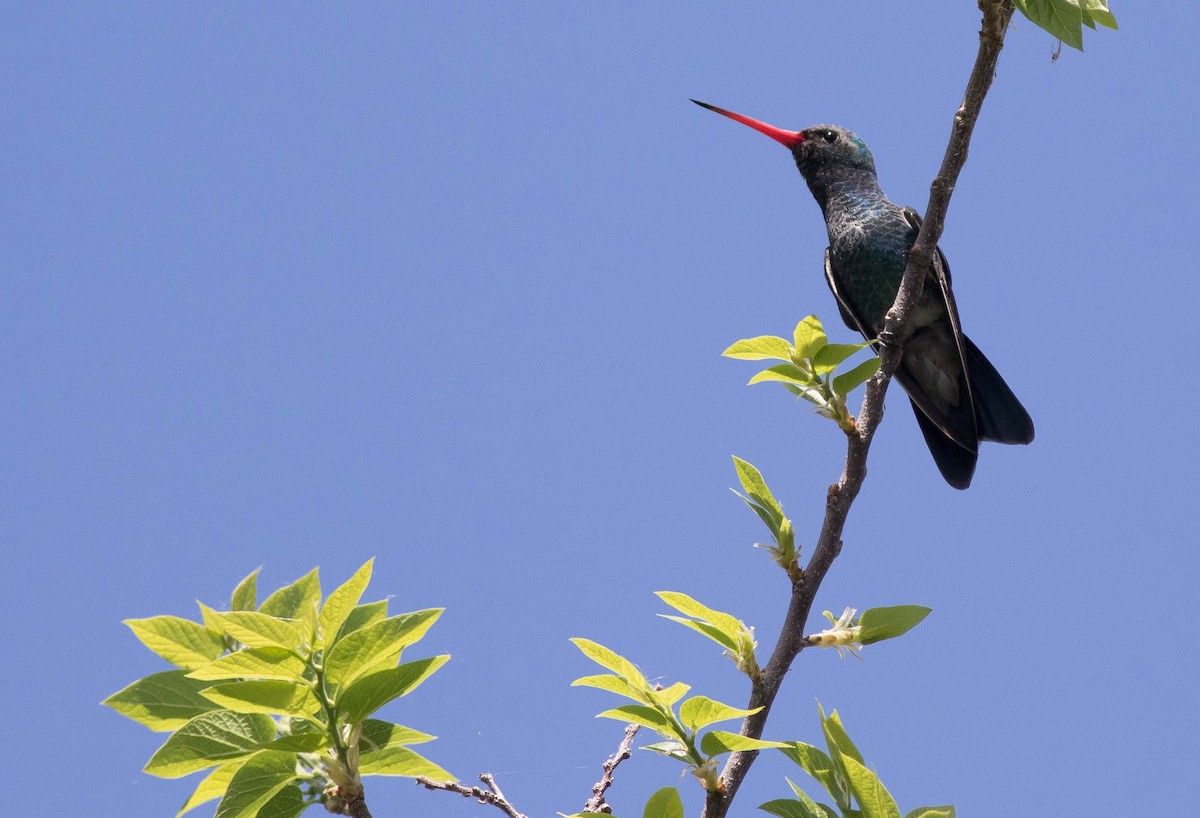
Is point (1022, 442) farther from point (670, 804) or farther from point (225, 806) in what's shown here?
point (225, 806)

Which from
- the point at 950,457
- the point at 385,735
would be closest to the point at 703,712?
the point at 385,735

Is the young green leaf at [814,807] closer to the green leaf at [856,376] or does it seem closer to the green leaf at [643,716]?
the green leaf at [643,716]

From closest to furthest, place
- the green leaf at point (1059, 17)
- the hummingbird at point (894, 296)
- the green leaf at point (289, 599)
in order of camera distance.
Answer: the green leaf at point (289, 599) < the green leaf at point (1059, 17) < the hummingbird at point (894, 296)

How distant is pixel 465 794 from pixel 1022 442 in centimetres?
345

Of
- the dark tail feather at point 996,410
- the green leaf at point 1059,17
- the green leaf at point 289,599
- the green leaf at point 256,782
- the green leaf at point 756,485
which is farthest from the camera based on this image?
the dark tail feather at point 996,410

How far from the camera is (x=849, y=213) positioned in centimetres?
580

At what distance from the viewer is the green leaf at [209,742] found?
A: 1.64 metres

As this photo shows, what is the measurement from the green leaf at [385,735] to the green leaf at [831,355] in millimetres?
1176

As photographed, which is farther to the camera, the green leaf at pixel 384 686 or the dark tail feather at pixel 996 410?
the dark tail feather at pixel 996 410

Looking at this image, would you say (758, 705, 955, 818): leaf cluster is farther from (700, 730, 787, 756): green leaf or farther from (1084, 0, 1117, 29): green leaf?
(1084, 0, 1117, 29): green leaf

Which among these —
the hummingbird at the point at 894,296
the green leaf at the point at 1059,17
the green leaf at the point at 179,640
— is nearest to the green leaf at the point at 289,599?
the green leaf at the point at 179,640

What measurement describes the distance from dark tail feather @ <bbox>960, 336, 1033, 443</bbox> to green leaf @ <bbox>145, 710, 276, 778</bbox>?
155 inches

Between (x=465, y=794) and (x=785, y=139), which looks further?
(x=785, y=139)

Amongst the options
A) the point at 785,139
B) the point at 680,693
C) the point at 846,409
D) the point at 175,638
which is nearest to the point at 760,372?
the point at 846,409
